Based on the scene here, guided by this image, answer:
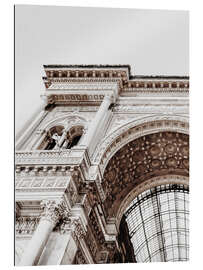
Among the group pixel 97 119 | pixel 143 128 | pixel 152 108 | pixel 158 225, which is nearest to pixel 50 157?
pixel 97 119

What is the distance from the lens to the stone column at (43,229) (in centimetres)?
709

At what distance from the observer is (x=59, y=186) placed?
896 centimetres

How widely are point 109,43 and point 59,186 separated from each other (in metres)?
4.77

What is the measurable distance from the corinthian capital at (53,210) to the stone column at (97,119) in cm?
271

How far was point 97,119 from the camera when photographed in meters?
12.1

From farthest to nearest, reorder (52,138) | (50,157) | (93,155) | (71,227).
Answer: (52,138) → (93,155) → (50,157) → (71,227)

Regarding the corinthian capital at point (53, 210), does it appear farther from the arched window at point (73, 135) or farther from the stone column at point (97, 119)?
the arched window at point (73, 135)

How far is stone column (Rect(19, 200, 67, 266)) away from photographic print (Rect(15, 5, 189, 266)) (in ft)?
0.08

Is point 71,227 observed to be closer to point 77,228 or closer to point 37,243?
point 77,228

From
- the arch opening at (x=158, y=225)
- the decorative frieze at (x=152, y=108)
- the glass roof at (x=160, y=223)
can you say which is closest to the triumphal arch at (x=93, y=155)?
the decorative frieze at (x=152, y=108)

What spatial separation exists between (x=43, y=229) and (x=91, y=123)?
507cm

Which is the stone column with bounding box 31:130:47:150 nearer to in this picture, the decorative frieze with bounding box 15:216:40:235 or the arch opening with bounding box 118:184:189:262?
the decorative frieze with bounding box 15:216:40:235
